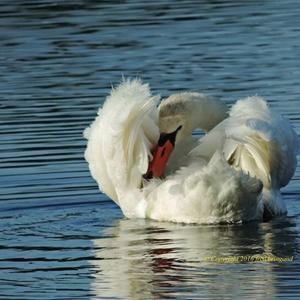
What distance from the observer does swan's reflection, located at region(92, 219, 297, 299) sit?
10.4 m

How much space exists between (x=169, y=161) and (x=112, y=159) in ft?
2.18

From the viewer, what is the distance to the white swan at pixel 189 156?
42.7 feet

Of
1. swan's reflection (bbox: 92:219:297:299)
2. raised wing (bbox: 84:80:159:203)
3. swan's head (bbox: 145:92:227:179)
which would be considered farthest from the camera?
swan's head (bbox: 145:92:227:179)

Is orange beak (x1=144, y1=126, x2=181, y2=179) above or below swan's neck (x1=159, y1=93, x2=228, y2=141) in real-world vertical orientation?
below

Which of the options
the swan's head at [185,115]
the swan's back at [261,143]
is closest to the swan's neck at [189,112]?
the swan's head at [185,115]

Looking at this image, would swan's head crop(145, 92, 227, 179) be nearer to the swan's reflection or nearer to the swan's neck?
the swan's neck

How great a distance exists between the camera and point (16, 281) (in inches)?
431

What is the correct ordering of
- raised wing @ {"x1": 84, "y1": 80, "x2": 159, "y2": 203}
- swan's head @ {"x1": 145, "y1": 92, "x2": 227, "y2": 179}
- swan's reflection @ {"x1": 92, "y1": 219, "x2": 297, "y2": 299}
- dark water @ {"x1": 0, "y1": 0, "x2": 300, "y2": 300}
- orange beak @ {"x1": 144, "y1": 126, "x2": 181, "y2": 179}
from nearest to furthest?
swan's reflection @ {"x1": 92, "y1": 219, "x2": 297, "y2": 299}
dark water @ {"x1": 0, "y1": 0, "x2": 300, "y2": 300}
raised wing @ {"x1": 84, "y1": 80, "x2": 159, "y2": 203}
orange beak @ {"x1": 144, "y1": 126, "x2": 181, "y2": 179}
swan's head @ {"x1": 145, "y1": 92, "x2": 227, "y2": 179}

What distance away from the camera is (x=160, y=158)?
1395cm

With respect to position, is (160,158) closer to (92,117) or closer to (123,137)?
(123,137)

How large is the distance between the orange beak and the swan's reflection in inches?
18.6

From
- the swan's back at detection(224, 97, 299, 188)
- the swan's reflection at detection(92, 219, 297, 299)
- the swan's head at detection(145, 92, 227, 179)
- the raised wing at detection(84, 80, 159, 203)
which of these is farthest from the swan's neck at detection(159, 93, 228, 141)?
the swan's reflection at detection(92, 219, 297, 299)

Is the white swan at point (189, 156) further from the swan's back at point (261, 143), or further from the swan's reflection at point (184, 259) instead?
the swan's reflection at point (184, 259)

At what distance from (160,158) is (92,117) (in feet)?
14.9
